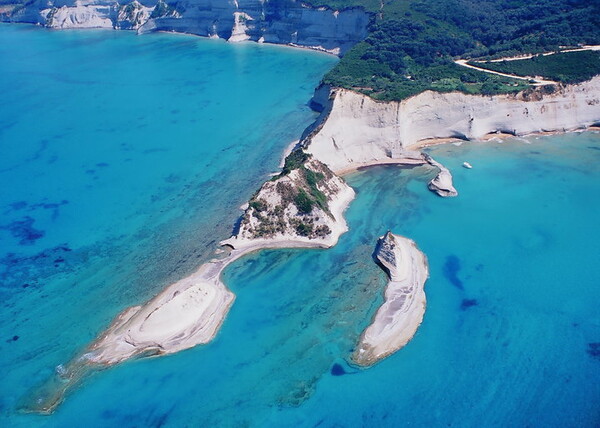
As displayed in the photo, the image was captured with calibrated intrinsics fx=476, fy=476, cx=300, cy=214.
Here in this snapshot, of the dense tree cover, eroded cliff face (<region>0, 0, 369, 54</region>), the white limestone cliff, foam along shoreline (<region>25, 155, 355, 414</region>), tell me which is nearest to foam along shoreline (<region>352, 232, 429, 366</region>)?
foam along shoreline (<region>25, 155, 355, 414</region>)

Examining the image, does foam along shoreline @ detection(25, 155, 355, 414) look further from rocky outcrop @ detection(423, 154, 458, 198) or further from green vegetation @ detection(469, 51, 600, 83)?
green vegetation @ detection(469, 51, 600, 83)

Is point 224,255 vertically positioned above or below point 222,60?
below

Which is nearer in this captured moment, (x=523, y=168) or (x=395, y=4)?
(x=523, y=168)

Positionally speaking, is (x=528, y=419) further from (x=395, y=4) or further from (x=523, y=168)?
(x=395, y=4)

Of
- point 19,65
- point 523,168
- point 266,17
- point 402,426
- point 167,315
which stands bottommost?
point 402,426

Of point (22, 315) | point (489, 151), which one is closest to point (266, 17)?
point (489, 151)

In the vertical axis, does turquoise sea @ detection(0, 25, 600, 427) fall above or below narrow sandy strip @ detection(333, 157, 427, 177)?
below

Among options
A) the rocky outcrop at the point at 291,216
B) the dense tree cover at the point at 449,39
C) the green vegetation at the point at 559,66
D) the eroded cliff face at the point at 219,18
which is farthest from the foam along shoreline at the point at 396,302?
the eroded cliff face at the point at 219,18
